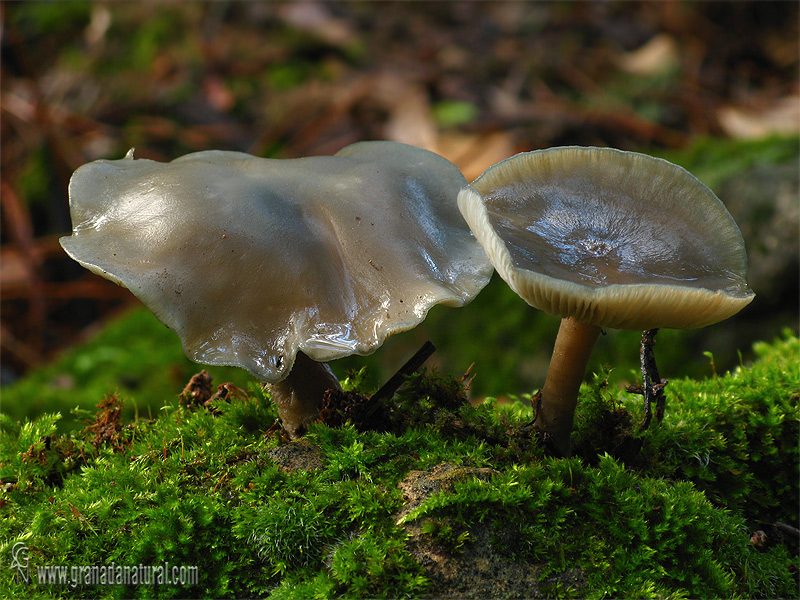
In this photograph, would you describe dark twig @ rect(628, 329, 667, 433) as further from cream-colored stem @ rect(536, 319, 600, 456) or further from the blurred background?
the blurred background

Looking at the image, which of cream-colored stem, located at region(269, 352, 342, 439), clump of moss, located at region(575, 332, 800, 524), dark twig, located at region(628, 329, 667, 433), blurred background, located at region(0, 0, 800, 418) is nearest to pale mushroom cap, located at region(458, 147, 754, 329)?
dark twig, located at region(628, 329, 667, 433)

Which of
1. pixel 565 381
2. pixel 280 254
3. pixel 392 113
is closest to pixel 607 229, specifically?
pixel 565 381

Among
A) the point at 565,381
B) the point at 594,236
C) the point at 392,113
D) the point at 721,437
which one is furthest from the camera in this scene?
the point at 392,113

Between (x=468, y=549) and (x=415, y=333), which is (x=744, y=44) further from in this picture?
(x=468, y=549)

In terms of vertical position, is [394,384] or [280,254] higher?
[280,254]

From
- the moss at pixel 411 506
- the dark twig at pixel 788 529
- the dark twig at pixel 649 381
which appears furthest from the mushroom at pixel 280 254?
the dark twig at pixel 788 529

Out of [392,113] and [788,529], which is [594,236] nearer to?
[788,529]

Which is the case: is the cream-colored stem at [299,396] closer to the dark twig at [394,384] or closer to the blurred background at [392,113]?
the dark twig at [394,384]
